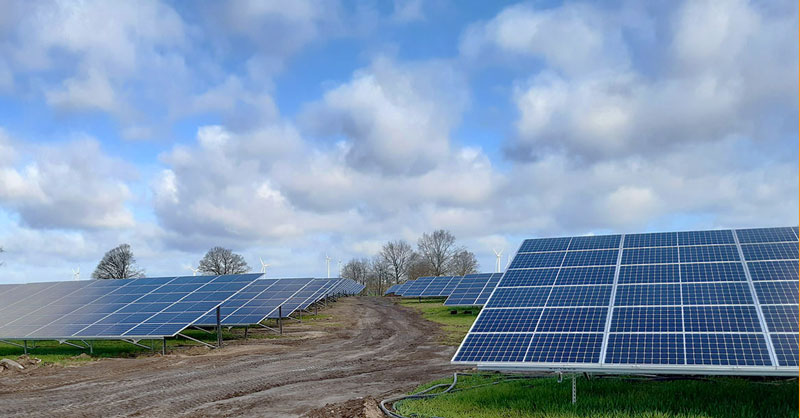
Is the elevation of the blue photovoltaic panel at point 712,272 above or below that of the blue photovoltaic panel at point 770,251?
below

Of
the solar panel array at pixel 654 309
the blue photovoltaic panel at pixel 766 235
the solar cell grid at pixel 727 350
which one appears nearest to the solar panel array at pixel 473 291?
the solar panel array at pixel 654 309

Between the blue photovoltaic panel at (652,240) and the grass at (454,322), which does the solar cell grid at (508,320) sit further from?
the grass at (454,322)

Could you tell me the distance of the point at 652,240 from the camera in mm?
17688

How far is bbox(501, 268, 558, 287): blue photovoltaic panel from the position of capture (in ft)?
53.5

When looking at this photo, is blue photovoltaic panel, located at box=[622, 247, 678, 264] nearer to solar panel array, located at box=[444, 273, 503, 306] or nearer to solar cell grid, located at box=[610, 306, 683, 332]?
solar cell grid, located at box=[610, 306, 683, 332]

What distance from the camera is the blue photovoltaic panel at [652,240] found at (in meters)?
17.3

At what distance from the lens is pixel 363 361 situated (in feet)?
83.7

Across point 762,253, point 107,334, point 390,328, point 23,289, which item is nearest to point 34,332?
point 107,334

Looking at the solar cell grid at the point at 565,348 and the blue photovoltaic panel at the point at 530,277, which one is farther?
the blue photovoltaic panel at the point at 530,277

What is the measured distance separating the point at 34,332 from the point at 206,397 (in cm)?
1594

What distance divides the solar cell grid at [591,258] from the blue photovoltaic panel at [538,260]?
29 cm

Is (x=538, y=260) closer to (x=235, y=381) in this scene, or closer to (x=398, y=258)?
(x=235, y=381)

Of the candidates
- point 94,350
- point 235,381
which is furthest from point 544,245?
point 94,350

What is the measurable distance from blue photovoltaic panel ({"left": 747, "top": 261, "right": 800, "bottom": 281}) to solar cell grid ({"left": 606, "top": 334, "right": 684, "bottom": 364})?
3378 mm
